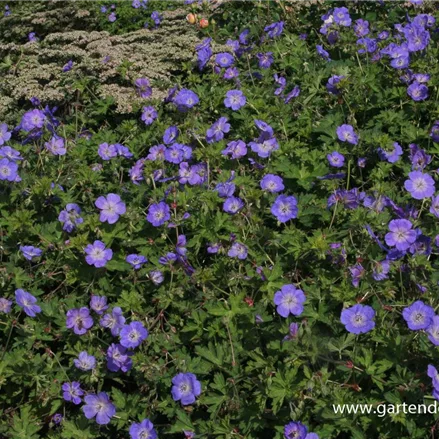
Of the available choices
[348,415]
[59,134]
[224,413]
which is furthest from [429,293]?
[59,134]

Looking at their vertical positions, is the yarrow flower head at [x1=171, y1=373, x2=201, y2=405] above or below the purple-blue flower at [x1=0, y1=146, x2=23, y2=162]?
below

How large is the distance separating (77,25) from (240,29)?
1743 mm

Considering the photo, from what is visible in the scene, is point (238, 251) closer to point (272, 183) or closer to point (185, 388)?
point (272, 183)

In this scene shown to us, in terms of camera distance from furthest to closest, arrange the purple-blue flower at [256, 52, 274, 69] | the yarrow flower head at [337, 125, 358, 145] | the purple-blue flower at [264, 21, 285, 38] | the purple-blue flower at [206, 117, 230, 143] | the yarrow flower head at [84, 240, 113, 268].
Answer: the purple-blue flower at [264, 21, 285, 38] → the purple-blue flower at [256, 52, 274, 69] → the purple-blue flower at [206, 117, 230, 143] → the yarrow flower head at [337, 125, 358, 145] → the yarrow flower head at [84, 240, 113, 268]

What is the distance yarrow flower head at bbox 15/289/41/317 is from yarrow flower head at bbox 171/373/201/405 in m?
0.74

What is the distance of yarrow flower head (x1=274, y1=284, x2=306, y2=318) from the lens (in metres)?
2.44

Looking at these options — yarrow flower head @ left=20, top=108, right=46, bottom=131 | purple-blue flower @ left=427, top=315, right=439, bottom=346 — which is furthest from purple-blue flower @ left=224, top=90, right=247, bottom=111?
purple-blue flower @ left=427, top=315, right=439, bottom=346

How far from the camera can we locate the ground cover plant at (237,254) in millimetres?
2377

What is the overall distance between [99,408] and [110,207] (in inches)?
36.3

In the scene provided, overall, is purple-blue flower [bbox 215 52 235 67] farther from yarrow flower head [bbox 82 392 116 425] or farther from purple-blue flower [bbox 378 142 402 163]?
yarrow flower head [bbox 82 392 116 425]

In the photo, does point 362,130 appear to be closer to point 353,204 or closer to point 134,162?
point 353,204

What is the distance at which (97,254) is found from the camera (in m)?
2.86

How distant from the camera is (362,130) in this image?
11.3ft

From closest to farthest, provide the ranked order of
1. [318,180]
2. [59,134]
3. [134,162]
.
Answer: [318,180] → [134,162] → [59,134]
